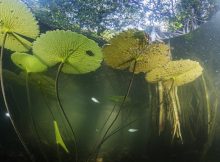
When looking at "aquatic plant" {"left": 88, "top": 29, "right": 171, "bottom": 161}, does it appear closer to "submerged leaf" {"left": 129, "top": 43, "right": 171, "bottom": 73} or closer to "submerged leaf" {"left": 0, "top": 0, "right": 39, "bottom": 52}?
"submerged leaf" {"left": 129, "top": 43, "right": 171, "bottom": 73}

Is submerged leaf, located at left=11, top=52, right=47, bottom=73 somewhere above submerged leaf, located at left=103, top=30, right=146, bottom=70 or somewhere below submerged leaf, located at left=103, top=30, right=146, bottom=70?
below

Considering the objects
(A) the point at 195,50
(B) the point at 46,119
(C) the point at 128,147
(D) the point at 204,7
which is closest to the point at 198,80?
(A) the point at 195,50

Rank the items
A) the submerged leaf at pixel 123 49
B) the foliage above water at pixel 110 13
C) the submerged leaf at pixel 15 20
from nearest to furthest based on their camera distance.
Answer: the submerged leaf at pixel 15 20 < the submerged leaf at pixel 123 49 < the foliage above water at pixel 110 13

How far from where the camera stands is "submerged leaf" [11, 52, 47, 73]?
5.12 feet

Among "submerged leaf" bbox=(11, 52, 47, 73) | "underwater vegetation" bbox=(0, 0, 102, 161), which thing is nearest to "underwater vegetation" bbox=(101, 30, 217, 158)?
"underwater vegetation" bbox=(0, 0, 102, 161)

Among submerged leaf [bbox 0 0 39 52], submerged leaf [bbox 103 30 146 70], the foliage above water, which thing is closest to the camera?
submerged leaf [bbox 0 0 39 52]

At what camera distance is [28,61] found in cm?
159

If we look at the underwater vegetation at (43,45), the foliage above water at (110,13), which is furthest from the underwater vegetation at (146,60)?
the foliage above water at (110,13)

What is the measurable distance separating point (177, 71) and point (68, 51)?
70 cm

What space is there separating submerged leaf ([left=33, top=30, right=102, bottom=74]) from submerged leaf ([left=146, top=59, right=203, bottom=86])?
1.37ft

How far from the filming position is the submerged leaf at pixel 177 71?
5.61ft

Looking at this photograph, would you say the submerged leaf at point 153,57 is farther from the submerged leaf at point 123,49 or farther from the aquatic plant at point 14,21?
the aquatic plant at point 14,21

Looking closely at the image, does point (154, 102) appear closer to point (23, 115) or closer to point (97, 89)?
point (97, 89)

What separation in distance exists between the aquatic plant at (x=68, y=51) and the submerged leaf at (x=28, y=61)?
0.03m
